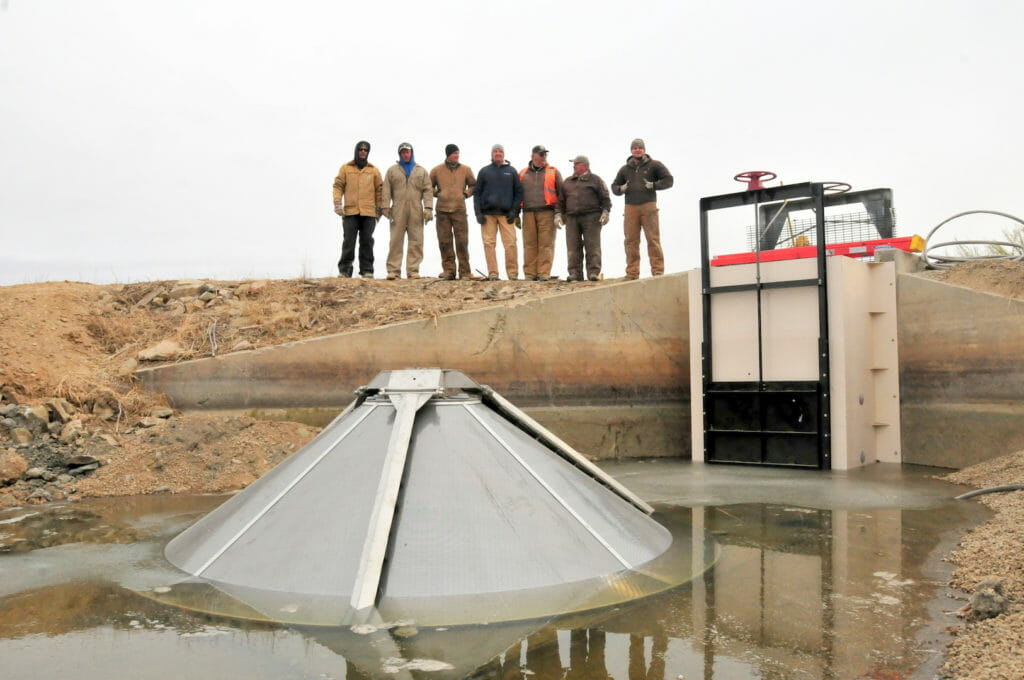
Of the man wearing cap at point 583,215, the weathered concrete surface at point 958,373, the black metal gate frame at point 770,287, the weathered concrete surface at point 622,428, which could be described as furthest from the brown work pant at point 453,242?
the weathered concrete surface at point 958,373

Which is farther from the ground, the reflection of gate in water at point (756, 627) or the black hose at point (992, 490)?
the black hose at point (992, 490)

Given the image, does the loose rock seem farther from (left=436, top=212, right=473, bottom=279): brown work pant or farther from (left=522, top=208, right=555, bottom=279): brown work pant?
(left=522, top=208, right=555, bottom=279): brown work pant

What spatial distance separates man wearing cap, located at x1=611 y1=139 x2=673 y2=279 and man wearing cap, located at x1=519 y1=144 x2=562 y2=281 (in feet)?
3.66

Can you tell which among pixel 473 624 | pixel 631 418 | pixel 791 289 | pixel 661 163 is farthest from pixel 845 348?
pixel 473 624

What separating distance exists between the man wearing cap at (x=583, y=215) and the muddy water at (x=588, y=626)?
7.35 metres

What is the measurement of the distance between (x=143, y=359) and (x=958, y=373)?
36.0 ft

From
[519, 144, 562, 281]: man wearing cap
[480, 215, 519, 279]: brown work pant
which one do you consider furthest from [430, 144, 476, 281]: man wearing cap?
[519, 144, 562, 281]: man wearing cap

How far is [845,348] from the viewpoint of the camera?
34.5 feet

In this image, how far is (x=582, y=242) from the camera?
549 inches

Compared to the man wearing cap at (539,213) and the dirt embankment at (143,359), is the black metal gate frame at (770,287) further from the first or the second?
the man wearing cap at (539,213)

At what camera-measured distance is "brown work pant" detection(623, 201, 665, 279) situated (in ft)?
42.3

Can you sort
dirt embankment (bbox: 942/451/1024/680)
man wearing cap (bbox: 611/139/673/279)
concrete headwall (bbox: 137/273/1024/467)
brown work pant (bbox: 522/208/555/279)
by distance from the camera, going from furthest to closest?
brown work pant (bbox: 522/208/555/279)
man wearing cap (bbox: 611/139/673/279)
concrete headwall (bbox: 137/273/1024/467)
dirt embankment (bbox: 942/451/1024/680)

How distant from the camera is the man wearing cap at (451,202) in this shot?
528 inches

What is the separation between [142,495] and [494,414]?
16.1 feet
